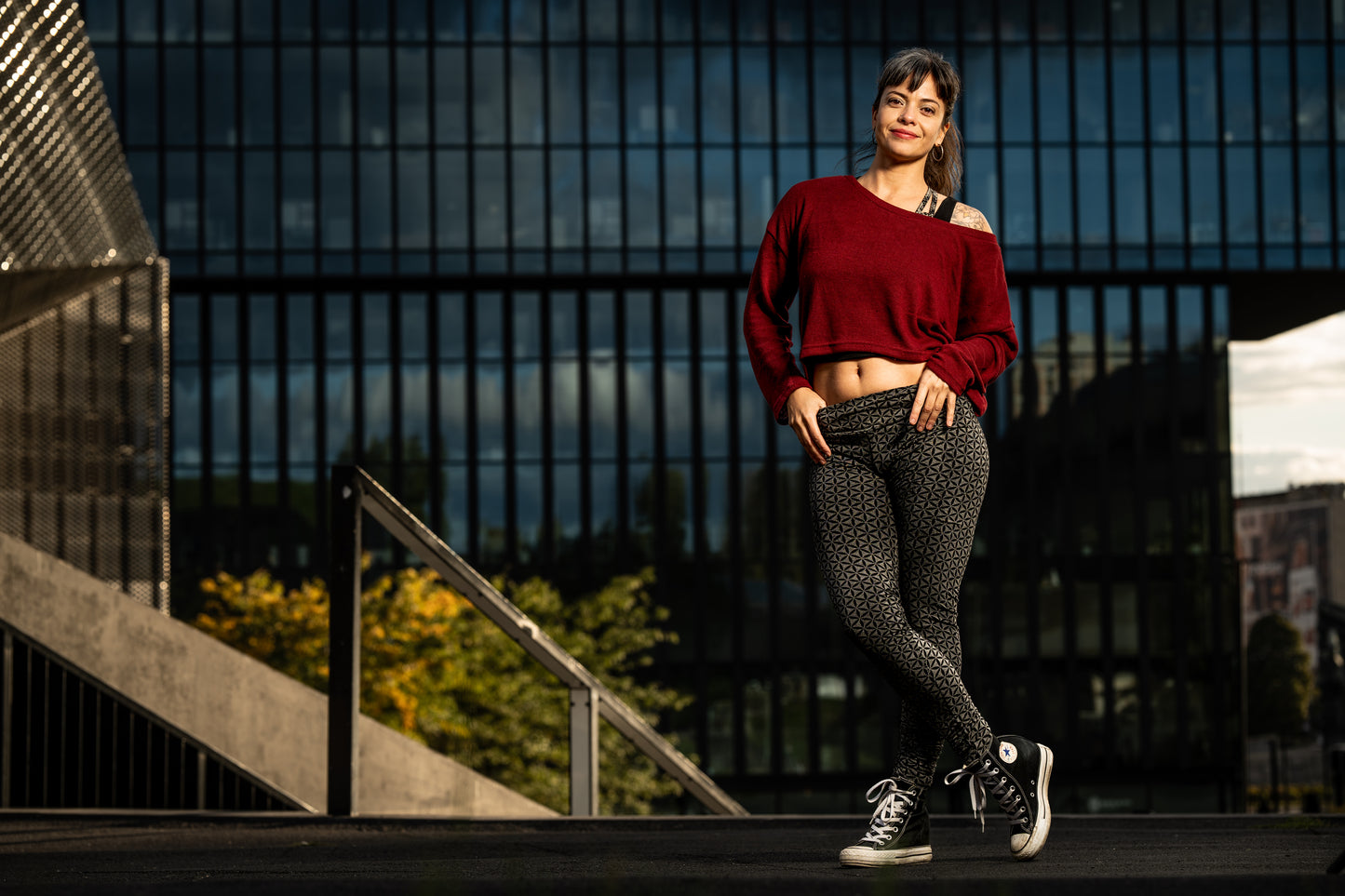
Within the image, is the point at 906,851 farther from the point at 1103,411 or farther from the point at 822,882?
the point at 1103,411

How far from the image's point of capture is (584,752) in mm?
6738

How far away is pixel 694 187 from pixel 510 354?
221 inches

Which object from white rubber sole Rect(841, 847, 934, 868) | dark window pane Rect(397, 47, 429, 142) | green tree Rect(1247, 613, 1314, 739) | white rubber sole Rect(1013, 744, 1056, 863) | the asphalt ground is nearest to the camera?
the asphalt ground

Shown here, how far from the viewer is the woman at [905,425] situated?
3604 millimetres

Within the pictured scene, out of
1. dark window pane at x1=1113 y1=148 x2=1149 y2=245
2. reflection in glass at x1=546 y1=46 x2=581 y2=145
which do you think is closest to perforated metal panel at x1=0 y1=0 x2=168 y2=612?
reflection in glass at x1=546 y1=46 x2=581 y2=145

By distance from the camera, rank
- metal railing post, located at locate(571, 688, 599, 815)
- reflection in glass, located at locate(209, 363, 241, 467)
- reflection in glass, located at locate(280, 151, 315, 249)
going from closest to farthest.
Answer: metal railing post, located at locate(571, 688, 599, 815)
reflection in glass, located at locate(280, 151, 315, 249)
reflection in glass, located at locate(209, 363, 241, 467)

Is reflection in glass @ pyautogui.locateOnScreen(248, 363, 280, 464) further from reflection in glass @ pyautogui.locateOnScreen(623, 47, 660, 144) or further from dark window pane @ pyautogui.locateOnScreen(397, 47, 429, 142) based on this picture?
reflection in glass @ pyautogui.locateOnScreen(623, 47, 660, 144)

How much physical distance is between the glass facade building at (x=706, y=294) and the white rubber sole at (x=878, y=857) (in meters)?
31.5

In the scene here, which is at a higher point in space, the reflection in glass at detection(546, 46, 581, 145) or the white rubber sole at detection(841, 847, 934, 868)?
the reflection in glass at detection(546, 46, 581, 145)

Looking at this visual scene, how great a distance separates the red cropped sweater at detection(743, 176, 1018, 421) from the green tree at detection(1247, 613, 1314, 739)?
41.4 m

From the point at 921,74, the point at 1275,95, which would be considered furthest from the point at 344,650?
the point at 1275,95

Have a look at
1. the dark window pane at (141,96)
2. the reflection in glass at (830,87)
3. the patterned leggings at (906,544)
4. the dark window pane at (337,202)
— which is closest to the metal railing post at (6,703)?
the patterned leggings at (906,544)

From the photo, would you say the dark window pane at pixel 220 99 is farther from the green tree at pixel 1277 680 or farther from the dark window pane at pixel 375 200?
the green tree at pixel 1277 680

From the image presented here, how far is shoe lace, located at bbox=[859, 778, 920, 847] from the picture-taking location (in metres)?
3.58
